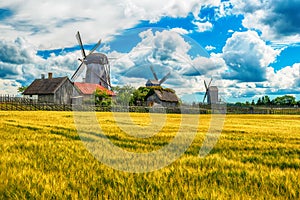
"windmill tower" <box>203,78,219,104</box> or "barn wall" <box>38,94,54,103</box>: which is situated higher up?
"barn wall" <box>38,94,54,103</box>

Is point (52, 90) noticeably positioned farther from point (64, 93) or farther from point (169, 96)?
point (169, 96)

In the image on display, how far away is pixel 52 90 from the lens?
184 ft

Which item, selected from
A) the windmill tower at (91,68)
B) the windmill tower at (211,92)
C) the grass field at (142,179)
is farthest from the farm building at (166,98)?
the windmill tower at (91,68)

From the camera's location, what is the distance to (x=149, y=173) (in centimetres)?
374

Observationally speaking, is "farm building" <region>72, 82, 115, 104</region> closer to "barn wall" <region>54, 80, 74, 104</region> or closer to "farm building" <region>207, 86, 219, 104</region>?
"barn wall" <region>54, 80, 74, 104</region>

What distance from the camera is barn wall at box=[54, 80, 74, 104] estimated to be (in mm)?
56544

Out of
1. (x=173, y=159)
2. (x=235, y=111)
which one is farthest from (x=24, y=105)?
(x=173, y=159)

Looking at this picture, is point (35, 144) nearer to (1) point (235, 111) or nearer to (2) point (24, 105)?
(2) point (24, 105)

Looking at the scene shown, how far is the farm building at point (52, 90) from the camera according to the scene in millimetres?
56375

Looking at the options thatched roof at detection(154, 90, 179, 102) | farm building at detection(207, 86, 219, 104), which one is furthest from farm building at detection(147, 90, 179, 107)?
farm building at detection(207, 86, 219, 104)

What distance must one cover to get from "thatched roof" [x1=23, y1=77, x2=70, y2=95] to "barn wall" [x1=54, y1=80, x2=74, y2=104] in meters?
0.74

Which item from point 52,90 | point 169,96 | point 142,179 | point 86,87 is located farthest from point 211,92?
point 86,87

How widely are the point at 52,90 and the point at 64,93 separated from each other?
2.41 metres

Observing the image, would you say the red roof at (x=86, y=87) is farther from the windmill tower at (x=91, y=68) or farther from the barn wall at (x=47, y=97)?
the barn wall at (x=47, y=97)
